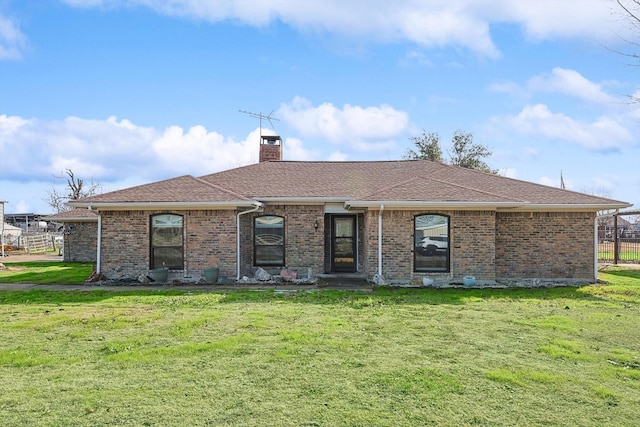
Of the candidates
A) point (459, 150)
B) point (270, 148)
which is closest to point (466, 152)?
point (459, 150)

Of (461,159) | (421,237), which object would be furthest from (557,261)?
(461,159)

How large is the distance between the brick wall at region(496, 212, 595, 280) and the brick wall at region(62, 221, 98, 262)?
19912 mm

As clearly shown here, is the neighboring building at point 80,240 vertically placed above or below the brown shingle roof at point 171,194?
below

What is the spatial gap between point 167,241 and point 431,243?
825 cm

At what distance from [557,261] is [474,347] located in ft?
31.5

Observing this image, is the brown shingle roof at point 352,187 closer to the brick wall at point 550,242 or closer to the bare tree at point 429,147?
the brick wall at point 550,242

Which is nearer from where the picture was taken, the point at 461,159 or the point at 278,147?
the point at 278,147

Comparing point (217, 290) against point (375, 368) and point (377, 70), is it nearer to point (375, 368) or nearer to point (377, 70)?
point (375, 368)

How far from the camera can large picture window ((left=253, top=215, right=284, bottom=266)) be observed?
1491 cm

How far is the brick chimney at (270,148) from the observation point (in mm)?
21422

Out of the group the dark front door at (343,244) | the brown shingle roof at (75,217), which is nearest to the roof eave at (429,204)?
the dark front door at (343,244)

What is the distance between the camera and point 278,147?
21453 mm

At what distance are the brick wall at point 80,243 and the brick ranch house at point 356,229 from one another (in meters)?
10.3

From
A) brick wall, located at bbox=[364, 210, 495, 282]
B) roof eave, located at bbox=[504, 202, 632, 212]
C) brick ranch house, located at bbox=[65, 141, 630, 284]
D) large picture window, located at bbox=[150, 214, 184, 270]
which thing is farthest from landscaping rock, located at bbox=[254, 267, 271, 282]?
roof eave, located at bbox=[504, 202, 632, 212]
